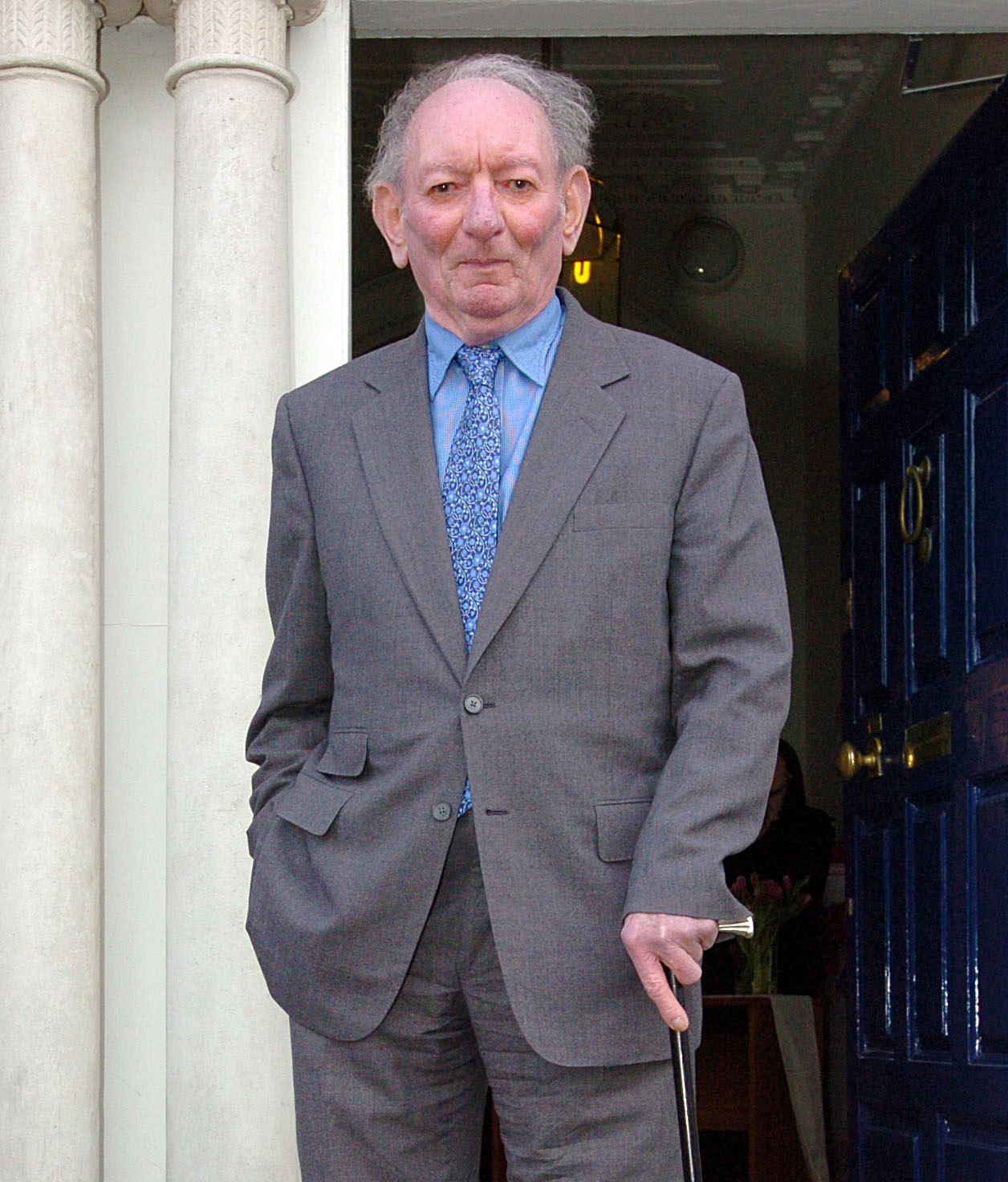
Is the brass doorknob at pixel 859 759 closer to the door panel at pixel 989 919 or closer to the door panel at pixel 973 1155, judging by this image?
the door panel at pixel 989 919

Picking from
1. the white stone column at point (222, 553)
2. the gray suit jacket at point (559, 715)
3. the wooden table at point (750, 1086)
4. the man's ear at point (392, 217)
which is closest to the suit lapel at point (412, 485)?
the gray suit jacket at point (559, 715)

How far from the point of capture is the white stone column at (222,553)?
3.14 meters

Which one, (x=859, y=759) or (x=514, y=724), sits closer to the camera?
(x=514, y=724)

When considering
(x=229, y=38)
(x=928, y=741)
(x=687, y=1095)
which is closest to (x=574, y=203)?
(x=687, y=1095)

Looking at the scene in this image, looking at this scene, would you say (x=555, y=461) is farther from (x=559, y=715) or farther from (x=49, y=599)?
(x=49, y=599)

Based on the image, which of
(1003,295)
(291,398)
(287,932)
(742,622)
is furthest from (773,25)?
(287,932)

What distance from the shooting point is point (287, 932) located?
2068 millimetres

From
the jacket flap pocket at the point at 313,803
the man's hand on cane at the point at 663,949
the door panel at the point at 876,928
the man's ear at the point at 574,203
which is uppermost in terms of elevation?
the man's ear at the point at 574,203

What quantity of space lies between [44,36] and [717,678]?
2046 millimetres

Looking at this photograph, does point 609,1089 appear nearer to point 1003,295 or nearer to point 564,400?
point 564,400

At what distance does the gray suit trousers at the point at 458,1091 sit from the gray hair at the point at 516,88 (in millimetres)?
843

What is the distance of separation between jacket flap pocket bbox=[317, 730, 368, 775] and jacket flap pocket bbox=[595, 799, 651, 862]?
29 centimetres

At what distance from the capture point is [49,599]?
10.6 ft

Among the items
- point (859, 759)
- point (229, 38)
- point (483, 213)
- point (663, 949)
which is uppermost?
point (229, 38)
